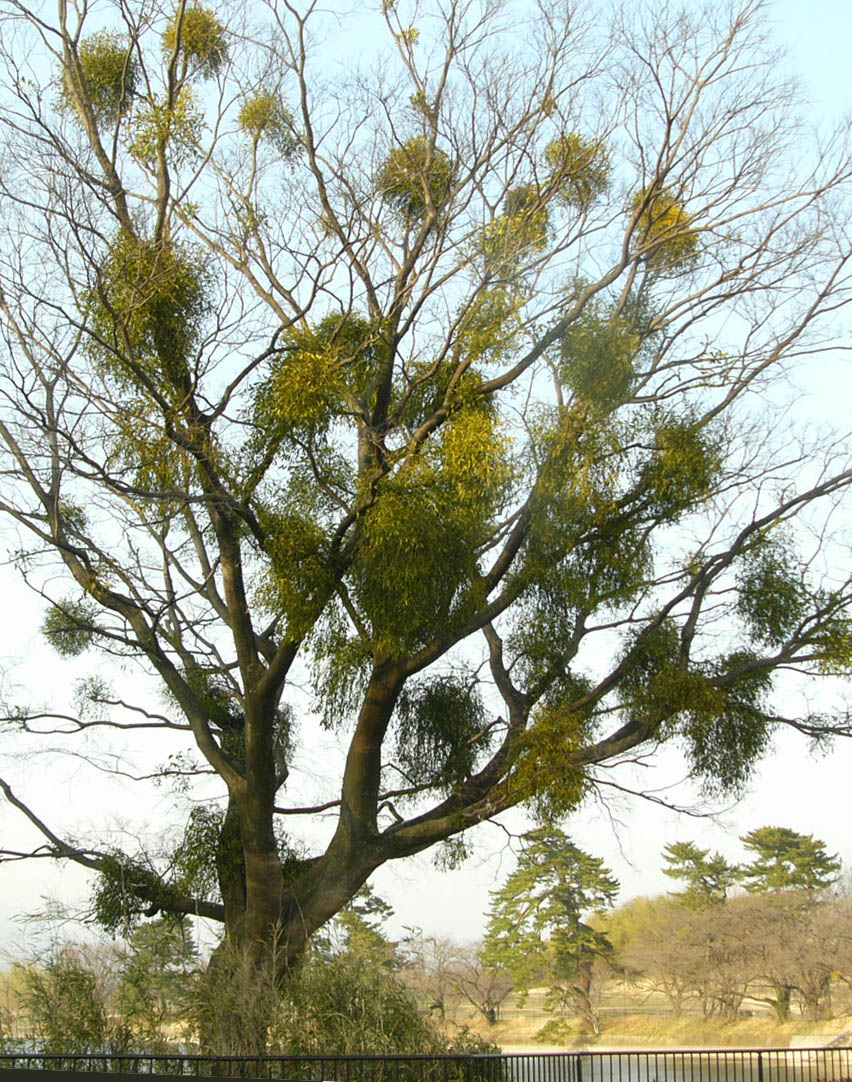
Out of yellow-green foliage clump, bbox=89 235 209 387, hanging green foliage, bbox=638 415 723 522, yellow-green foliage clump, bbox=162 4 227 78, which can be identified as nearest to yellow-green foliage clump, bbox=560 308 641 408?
hanging green foliage, bbox=638 415 723 522

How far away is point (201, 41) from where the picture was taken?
376 inches

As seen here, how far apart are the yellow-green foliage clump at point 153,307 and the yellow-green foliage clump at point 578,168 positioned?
283 centimetres

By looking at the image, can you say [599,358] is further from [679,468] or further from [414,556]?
[414,556]

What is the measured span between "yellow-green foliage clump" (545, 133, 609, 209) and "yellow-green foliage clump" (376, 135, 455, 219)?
81 centimetres

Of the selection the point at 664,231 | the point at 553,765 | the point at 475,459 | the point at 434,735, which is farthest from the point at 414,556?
the point at 664,231

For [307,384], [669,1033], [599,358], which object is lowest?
[669,1033]

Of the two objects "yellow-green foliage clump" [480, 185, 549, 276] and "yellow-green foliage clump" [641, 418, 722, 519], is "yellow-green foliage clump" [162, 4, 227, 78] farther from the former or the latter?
"yellow-green foliage clump" [641, 418, 722, 519]

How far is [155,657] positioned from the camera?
30.6 feet

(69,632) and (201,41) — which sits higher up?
(201,41)

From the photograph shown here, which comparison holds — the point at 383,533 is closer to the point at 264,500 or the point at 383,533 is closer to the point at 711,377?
the point at 264,500

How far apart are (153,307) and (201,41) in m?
2.55

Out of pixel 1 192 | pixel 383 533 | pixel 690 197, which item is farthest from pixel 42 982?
pixel 690 197

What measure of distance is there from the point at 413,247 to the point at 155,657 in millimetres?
3640

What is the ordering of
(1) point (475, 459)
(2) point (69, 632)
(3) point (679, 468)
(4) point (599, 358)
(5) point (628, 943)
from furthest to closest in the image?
(5) point (628, 943)
(2) point (69, 632)
(4) point (599, 358)
(3) point (679, 468)
(1) point (475, 459)
